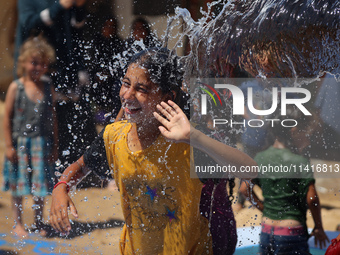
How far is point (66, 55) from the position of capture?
13.9 ft

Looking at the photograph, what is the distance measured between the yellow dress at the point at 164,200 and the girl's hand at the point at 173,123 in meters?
0.13

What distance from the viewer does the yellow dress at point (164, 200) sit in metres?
1.99

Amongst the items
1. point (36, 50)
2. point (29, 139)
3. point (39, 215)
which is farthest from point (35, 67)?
point (39, 215)

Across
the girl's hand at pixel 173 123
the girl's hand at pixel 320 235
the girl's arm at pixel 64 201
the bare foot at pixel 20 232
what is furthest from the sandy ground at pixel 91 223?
the girl's hand at pixel 173 123

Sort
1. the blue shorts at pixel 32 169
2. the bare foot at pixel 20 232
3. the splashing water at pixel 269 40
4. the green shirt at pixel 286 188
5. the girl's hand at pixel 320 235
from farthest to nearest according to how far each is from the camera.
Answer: the blue shorts at pixel 32 169
the bare foot at pixel 20 232
the girl's hand at pixel 320 235
the green shirt at pixel 286 188
the splashing water at pixel 269 40

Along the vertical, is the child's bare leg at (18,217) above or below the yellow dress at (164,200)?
below

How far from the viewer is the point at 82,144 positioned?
170 inches

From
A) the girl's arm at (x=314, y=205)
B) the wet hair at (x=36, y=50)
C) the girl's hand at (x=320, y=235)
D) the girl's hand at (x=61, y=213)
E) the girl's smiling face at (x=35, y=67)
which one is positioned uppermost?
the wet hair at (x=36, y=50)

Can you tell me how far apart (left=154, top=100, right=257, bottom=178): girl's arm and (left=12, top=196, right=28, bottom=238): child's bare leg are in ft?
6.63

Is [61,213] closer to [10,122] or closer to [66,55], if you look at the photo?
[10,122]

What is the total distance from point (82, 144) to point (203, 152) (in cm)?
258

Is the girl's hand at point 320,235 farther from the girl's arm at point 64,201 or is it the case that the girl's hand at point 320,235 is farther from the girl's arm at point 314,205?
the girl's arm at point 64,201

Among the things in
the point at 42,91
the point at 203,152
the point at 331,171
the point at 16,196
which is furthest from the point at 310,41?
the point at 331,171

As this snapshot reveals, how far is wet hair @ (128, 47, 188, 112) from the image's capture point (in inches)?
80.7
